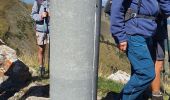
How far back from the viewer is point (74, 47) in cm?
423

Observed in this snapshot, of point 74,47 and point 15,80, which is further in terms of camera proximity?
point 15,80

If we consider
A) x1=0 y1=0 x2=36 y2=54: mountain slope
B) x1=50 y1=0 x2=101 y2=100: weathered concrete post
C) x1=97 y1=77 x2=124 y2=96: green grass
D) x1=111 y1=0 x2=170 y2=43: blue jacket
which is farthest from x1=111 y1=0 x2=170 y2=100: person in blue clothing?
x1=0 y1=0 x2=36 y2=54: mountain slope

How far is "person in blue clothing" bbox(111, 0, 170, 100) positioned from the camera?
600 centimetres

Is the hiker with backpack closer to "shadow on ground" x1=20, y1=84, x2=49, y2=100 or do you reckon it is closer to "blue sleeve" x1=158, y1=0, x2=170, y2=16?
"shadow on ground" x1=20, y1=84, x2=49, y2=100

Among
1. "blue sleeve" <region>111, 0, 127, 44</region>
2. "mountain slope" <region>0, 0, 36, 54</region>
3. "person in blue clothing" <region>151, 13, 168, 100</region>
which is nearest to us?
"blue sleeve" <region>111, 0, 127, 44</region>

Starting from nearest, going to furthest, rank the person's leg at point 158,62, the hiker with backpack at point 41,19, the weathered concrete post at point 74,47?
the weathered concrete post at point 74,47, the person's leg at point 158,62, the hiker with backpack at point 41,19

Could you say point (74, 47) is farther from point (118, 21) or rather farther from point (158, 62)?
point (158, 62)

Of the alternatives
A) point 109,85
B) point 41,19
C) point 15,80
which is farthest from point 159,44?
point 41,19

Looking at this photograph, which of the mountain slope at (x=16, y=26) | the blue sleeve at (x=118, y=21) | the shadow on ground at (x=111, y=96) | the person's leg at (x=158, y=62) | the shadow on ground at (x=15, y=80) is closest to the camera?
the blue sleeve at (x=118, y=21)

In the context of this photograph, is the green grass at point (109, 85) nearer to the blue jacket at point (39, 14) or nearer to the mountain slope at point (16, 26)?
the blue jacket at point (39, 14)

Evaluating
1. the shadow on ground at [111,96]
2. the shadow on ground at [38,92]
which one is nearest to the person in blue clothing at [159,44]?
the shadow on ground at [111,96]

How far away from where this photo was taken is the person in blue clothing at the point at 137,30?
600 centimetres

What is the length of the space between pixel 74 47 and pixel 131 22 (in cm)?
202

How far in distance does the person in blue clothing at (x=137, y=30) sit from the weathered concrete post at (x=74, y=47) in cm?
163
